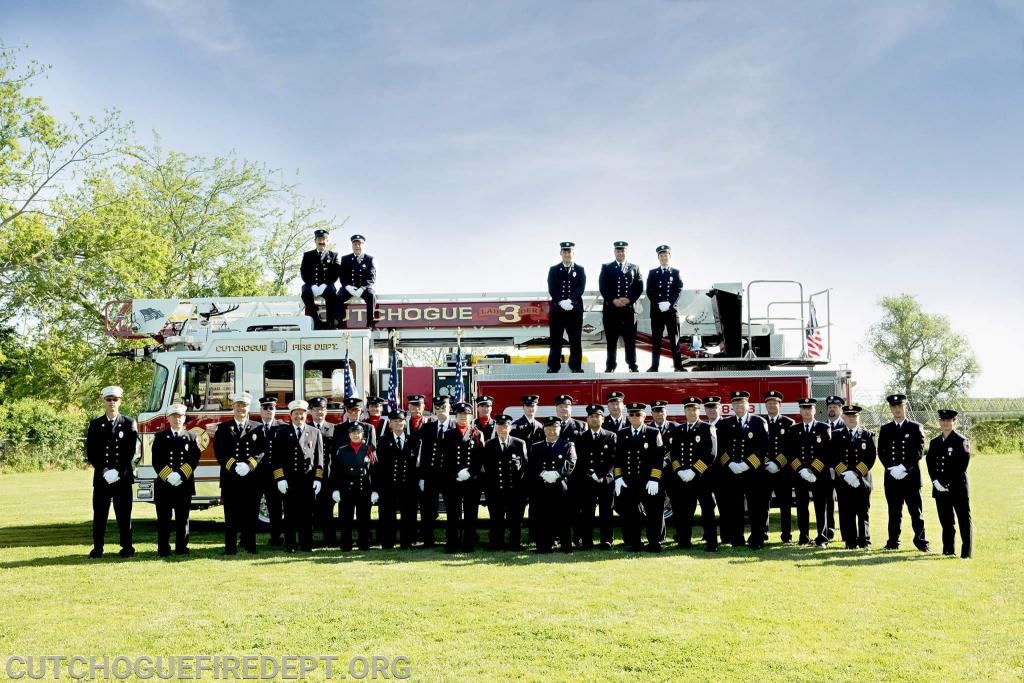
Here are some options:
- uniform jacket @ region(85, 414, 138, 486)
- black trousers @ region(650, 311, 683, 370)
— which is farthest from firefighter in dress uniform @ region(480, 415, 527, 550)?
uniform jacket @ region(85, 414, 138, 486)

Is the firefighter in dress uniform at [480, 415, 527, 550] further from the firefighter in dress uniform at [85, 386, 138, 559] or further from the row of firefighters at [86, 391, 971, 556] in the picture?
the firefighter in dress uniform at [85, 386, 138, 559]

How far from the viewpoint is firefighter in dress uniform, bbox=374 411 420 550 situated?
32.9 feet

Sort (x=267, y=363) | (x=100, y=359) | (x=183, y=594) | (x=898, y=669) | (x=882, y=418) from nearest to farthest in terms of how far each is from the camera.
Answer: (x=898, y=669), (x=183, y=594), (x=267, y=363), (x=100, y=359), (x=882, y=418)

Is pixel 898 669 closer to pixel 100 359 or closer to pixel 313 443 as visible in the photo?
pixel 313 443

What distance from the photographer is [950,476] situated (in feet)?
30.1

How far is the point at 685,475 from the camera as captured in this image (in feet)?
32.1

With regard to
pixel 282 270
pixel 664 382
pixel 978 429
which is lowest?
pixel 978 429

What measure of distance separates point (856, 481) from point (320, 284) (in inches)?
294

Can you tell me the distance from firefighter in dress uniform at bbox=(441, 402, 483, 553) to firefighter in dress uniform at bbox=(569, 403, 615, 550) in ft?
3.64

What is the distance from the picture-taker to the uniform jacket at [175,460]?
377 inches

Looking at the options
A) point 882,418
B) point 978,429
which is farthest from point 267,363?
point 882,418

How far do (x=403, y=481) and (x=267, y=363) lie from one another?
106 inches

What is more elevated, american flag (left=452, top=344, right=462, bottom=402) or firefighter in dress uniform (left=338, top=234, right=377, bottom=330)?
firefighter in dress uniform (left=338, top=234, right=377, bottom=330)

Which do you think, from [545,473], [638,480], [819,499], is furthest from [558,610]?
[819,499]
